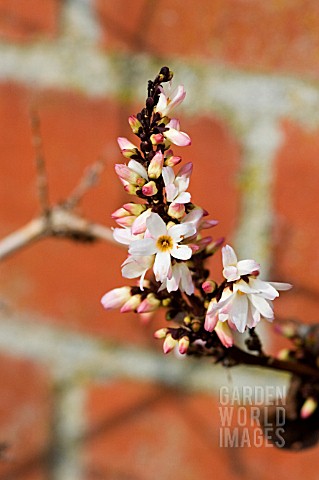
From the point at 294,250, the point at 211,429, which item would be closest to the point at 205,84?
the point at 294,250

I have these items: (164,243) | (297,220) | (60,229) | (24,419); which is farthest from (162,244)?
(24,419)

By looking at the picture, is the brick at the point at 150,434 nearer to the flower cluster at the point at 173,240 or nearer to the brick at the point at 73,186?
the brick at the point at 73,186

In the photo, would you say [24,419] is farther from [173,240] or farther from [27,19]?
[173,240]

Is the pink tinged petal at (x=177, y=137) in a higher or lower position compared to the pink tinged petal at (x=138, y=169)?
higher

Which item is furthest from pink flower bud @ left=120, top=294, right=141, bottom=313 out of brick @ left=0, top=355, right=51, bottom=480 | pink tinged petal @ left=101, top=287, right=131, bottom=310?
brick @ left=0, top=355, right=51, bottom=480

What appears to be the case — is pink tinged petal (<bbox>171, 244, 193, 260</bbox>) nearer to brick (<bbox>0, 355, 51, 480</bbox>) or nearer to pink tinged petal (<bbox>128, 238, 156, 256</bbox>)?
pink tinged petal (<bbox>128, 238, 156, 256</bbox>)

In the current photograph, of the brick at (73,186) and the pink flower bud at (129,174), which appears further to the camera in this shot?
the brick at (73,186)

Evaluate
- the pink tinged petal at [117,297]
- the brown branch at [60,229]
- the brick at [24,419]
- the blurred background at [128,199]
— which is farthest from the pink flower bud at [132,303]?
the brick at [24,419]
